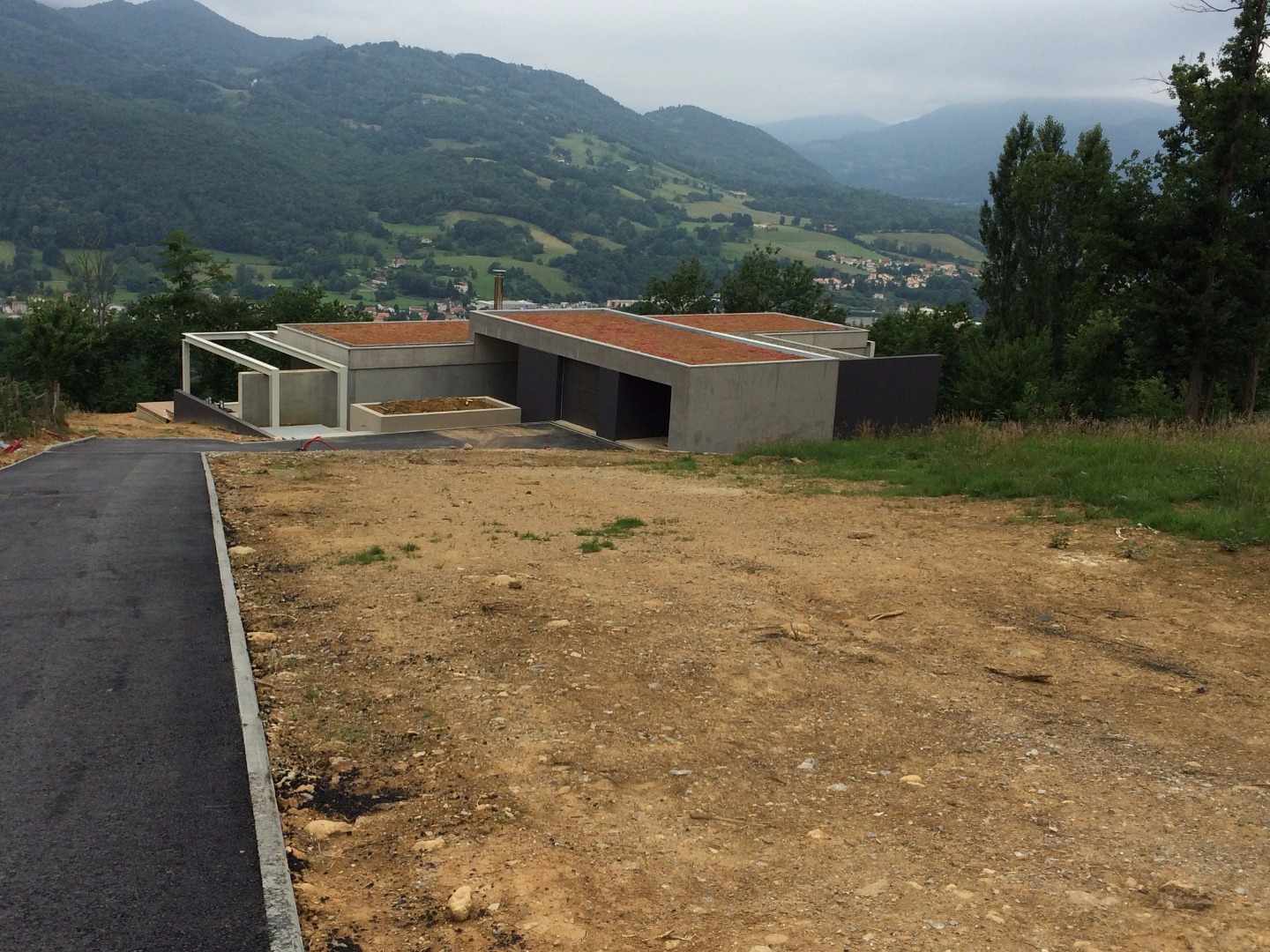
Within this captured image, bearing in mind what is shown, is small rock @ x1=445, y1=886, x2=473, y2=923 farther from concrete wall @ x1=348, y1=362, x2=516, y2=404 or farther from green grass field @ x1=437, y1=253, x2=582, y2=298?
green grass field @ x1=437, y1=253, x2=582, y2=298

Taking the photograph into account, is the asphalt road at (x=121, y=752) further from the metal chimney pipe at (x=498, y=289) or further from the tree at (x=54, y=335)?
the tree at (x=54, y=335)

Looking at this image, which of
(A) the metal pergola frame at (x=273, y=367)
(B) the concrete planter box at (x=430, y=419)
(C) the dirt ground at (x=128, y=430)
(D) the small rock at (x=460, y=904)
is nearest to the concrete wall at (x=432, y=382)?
(A) the metal pergola frame at (x=273, y=367)

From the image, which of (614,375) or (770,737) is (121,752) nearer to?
(770,737)

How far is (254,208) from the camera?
508 ft

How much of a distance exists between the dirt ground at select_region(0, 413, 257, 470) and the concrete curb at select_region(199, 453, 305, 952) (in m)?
20.3

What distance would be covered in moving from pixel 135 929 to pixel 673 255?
16368cm

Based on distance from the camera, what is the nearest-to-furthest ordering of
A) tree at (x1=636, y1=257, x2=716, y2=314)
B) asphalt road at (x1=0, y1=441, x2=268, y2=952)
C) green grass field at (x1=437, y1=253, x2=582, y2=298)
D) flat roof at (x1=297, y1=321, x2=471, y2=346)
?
1. asphalt road at (x1=0, y1=441, x2=268, y2=952)
2. flat roof at (x1=297, y1=321, x2=471, y2=346)
3. tree at (x1=636, y1=257, x2=716, y2=314)
4. green grass field at (x1=437, y1=253, x2=582, y2=298)

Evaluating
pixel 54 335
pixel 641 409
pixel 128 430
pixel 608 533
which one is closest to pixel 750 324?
pixel 641 409

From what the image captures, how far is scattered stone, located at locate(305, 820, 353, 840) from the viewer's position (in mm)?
5484

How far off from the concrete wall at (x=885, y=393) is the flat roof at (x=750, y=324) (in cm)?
879

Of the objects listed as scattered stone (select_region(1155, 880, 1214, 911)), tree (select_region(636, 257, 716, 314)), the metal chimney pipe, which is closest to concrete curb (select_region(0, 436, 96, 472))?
scattered stone (select_region(1155, 880, 1214, 911))

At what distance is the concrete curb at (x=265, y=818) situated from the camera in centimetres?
458

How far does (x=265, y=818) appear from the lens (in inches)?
217

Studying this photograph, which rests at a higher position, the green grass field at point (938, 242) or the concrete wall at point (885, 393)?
the green grass field at point (938, 242)
